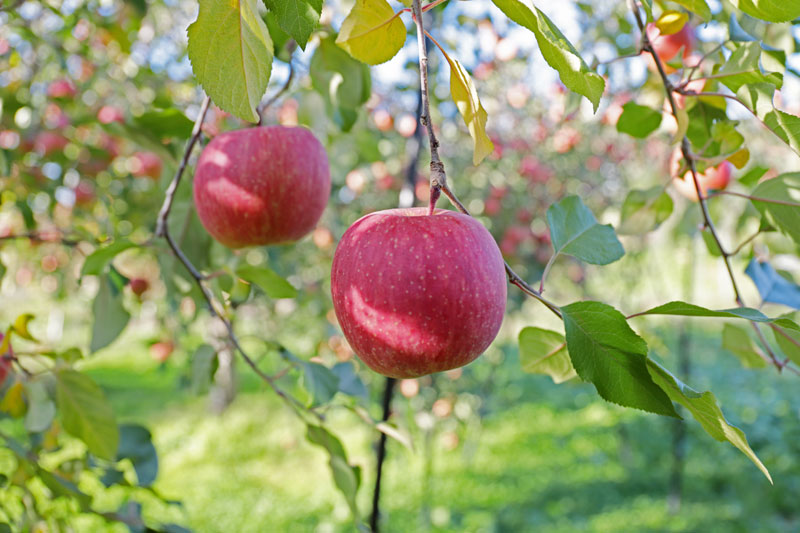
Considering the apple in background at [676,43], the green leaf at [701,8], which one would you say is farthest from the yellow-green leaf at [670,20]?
the apple in background at [676,43]

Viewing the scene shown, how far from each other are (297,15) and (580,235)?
36 centimetres

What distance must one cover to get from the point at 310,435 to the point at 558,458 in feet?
9.90

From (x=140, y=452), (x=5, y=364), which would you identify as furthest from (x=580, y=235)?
(x=5, y=364)

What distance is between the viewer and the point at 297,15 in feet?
1.36

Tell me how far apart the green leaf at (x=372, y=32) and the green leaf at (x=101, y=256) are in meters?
0.43

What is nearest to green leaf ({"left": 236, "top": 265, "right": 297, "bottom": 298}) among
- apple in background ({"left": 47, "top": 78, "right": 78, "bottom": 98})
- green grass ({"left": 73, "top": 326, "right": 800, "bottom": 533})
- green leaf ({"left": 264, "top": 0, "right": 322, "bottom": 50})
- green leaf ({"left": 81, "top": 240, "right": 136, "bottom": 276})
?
green leaf ({"left": 81, "top": 240, "right": 136, "bottom": 276})

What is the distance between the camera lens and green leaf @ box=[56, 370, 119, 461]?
0.79m

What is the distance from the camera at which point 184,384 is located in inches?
98.3

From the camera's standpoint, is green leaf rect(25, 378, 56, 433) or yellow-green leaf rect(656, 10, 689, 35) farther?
green leaf rect(25, 378, 56, 433)

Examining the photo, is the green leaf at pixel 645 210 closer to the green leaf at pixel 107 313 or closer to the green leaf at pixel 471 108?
the green leaf at pixel 471 108

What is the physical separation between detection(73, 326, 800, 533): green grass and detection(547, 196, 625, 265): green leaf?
157 cm

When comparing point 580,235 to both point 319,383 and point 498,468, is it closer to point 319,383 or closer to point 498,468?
point 319,383

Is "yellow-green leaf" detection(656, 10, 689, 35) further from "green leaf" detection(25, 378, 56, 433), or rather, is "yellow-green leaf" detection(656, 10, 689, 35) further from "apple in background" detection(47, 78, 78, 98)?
"apple in background" detection(47, 78, 78, 98)

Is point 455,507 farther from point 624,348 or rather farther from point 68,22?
point 624,348
